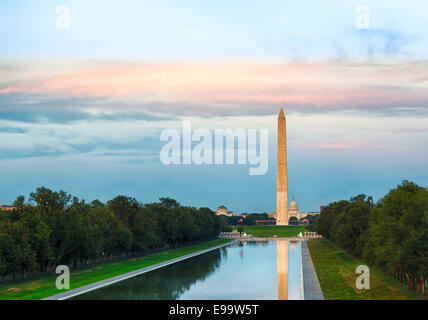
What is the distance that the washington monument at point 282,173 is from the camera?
154 m

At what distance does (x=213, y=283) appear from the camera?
157 feet

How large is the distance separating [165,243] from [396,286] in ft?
197

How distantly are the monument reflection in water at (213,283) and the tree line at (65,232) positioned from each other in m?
7.23

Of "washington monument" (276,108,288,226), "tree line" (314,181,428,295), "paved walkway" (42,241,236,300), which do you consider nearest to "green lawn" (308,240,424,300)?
"tree line" (314,181,428,295)

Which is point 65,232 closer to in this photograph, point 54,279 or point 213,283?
point 54,279

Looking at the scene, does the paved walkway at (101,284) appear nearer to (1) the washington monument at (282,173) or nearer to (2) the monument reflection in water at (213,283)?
(2) the monument reflection in water at (213,283)

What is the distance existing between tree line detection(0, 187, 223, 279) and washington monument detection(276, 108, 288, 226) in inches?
2911

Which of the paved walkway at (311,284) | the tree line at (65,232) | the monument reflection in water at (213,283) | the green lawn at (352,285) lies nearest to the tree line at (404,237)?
the green lawn at (352,285)

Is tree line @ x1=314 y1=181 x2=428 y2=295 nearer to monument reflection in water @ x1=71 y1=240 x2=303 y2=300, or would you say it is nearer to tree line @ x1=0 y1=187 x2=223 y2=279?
monument reflection in water @ x1=71 y1=240 x2=303 y2=300

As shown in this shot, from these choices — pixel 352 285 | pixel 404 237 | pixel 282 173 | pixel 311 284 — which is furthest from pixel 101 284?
pixel 282 173

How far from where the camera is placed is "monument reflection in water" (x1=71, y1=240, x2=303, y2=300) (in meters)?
39.8
